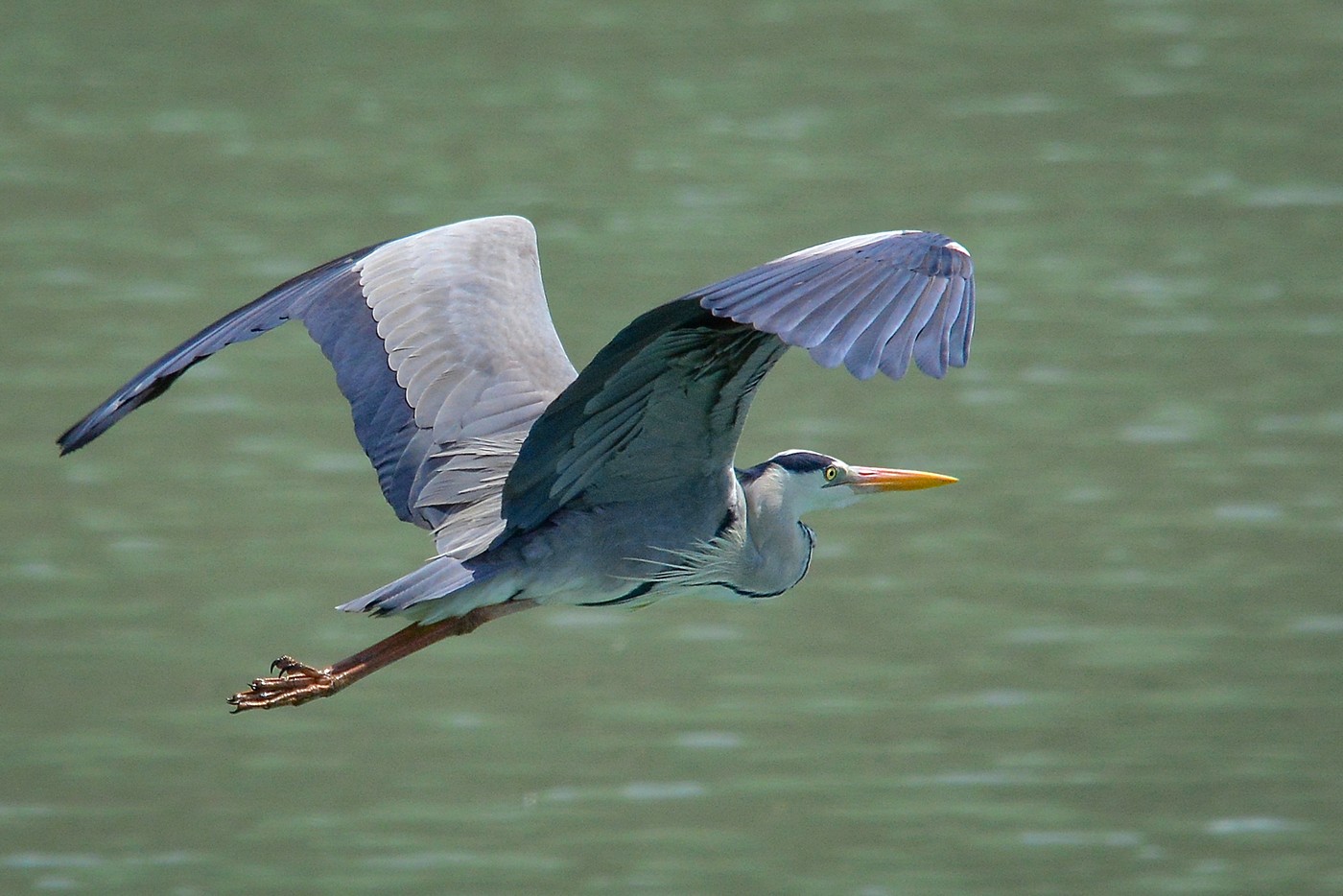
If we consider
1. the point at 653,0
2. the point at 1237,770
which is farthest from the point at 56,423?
the point at 653,0

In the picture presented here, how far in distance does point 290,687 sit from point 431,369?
81cm

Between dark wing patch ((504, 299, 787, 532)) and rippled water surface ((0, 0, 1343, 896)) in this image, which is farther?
rippled water surface ((0, 0, 1343, 896))

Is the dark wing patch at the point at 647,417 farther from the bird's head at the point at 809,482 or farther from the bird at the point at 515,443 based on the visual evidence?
the bird's head at the point at 809,482

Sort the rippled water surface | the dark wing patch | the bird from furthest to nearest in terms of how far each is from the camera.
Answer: the rippled water surface
the bird
the dark wing patch

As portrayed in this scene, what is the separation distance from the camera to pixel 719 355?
464 cm

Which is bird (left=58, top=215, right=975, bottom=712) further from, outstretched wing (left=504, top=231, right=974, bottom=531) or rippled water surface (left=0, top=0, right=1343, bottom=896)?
rippled water surface (left=0, top=0, right=1343, bottom=896)

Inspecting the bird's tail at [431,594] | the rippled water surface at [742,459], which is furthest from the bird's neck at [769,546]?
the rippled water surface at [742,459]

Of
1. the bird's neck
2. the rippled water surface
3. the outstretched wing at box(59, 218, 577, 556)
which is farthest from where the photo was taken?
the rippled water surface

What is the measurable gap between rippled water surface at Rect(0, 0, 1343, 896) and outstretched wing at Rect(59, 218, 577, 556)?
1.61 metres

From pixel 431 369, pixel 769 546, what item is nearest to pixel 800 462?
pixel 769 546

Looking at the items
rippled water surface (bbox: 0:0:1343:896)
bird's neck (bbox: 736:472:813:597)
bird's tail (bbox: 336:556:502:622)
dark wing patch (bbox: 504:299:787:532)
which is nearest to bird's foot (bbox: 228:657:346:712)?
bird's tail (bbox: 336:556:502:622)

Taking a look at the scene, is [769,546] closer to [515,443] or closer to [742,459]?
[515,443]

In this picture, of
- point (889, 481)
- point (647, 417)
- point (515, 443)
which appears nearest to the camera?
point (647, 417)

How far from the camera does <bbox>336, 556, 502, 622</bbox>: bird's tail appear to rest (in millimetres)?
4977
